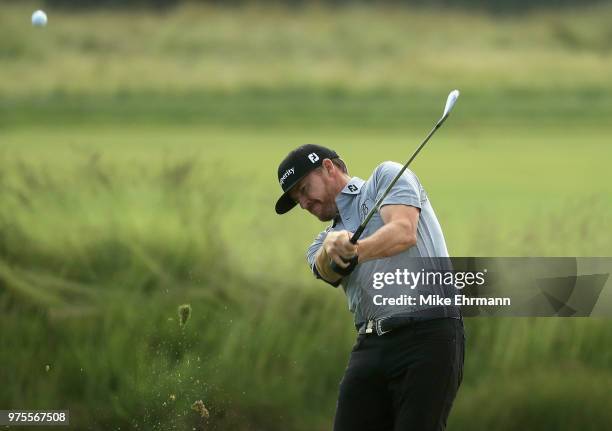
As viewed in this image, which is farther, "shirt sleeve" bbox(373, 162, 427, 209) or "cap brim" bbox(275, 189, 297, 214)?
"cap brim" bbox(275, 189, 297, 214)

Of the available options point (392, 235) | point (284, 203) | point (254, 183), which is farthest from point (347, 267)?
point (254, 183)

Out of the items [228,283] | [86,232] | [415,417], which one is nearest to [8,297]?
[86,232]

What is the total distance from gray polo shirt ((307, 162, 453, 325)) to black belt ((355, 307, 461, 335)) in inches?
0.5

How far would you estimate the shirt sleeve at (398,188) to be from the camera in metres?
3.76

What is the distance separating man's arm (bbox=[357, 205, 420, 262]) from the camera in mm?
3658

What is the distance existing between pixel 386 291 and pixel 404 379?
281 mm

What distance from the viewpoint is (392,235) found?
3.68m

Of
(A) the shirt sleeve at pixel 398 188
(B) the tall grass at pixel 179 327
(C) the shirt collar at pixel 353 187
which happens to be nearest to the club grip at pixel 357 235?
(A) the shirt sleeve at pixel 398 188

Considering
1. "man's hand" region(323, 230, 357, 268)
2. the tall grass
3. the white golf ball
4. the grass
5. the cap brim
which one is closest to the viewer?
"man's hand" region(323, 230, 357, 268)

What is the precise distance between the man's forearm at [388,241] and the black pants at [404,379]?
0.29 m

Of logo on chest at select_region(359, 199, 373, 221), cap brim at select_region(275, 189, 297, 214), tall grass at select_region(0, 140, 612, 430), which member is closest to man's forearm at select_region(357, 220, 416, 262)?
logo on chest at select_region(359, 199, 373, 221)

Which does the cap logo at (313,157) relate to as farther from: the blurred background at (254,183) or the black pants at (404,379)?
the blurred background at (254,183)

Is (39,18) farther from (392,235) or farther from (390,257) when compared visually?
(392,235)

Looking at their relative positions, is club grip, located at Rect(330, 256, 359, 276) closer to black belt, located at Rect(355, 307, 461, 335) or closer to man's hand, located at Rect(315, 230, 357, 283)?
man's hand, located at Rect(315, 230, 357, 283)
